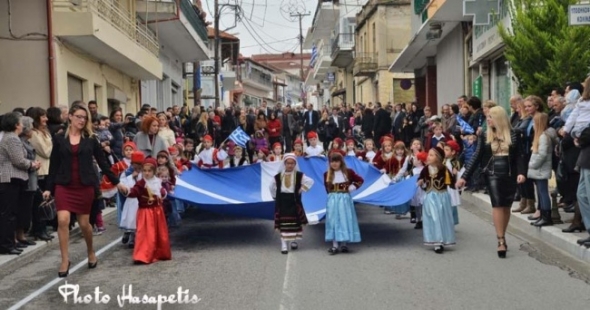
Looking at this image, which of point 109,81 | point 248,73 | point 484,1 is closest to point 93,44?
point 109,81

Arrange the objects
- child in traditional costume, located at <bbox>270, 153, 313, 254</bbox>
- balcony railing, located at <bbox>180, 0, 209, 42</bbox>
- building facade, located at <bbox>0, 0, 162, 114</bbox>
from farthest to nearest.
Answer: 1. balcony railing, located at <bbox>180, 0, 209, 42</bbox>
2. building facade, located at <bbox>0, 0, 162, 114</bbox>
3. child in traditional costume, located at <bbox>270, 153, 313, 254</bbox>

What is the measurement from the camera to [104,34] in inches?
755

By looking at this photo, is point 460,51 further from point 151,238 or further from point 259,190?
point 151,238

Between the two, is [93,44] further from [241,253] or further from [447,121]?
[241,253]

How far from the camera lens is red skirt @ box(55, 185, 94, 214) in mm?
8664

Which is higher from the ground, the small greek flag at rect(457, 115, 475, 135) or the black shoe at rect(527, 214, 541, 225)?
the small greek flag at rect(457, 115, 475, 135)

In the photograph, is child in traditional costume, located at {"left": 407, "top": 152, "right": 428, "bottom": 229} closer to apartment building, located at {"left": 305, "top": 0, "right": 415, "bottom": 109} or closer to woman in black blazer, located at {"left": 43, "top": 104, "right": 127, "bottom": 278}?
woman in black blazer, located at {"left": 43, "top": 104, "right": 127, "bottom": 278}

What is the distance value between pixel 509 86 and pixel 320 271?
46.0 feet

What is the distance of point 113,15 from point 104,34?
109 inches

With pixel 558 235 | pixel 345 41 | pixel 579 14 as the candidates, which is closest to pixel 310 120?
pixel 579 14

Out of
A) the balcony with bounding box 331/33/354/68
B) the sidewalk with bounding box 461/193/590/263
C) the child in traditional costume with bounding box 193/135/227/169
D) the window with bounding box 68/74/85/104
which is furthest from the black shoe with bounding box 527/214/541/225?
the balcony with bounding box 331/33/354/68

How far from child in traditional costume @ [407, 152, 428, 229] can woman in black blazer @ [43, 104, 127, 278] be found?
17.1ft

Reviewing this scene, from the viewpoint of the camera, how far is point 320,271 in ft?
28.8

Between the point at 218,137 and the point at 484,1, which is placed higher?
the point at 484,1
